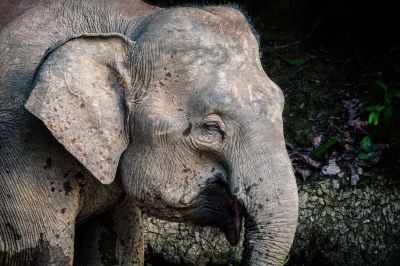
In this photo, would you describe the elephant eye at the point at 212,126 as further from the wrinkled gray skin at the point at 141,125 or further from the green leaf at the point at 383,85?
the green leaf at the point at 383,85

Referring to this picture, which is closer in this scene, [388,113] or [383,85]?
[388,113]

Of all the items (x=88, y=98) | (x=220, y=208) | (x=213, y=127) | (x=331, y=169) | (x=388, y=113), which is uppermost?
(x=88, y=98)

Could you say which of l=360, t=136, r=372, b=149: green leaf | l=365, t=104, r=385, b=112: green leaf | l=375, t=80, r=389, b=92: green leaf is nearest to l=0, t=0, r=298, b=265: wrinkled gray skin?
l=360, t=136, r=372, b=149: green leaf

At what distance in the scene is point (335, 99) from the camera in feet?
22.1

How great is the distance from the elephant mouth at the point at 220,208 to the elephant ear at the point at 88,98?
38 cm

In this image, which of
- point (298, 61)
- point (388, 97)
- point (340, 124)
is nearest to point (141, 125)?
point (340, 124)

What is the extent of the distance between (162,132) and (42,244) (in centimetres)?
74

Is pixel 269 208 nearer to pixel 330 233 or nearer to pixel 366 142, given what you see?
pixel 330 233

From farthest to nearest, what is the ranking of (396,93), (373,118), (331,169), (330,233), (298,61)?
(298,61), (396,93), (373,118), (331,169), (330,233)

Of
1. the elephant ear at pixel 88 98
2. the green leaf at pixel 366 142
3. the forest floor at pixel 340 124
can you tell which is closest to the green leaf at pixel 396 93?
the forest floor at pixel 340 124

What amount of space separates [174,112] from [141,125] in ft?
0.49

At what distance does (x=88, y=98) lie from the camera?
157 inches

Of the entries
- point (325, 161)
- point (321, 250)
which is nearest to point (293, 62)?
point (325, 161)

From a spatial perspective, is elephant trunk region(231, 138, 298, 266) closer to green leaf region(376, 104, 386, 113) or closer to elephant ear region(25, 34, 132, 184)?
elephant ear region(25, 34, 132, 184)
